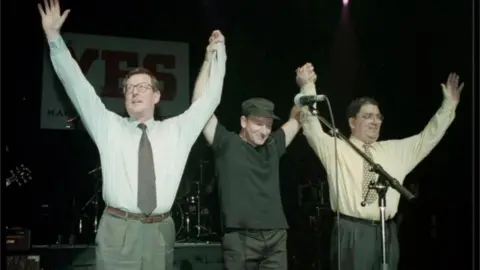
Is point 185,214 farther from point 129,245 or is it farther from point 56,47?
point 56,47

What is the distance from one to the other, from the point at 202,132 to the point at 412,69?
1870mm

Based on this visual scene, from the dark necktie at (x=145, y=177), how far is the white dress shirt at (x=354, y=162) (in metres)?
1.03

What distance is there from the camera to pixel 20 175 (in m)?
3.79

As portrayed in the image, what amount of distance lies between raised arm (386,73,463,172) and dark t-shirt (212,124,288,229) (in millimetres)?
924

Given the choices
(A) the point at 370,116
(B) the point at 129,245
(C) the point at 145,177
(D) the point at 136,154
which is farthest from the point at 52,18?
(A) the point at 370,116

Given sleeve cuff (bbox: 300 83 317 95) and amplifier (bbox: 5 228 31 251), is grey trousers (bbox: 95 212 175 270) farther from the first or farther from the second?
sleeve cuff (bbox: 300 83 317 95)

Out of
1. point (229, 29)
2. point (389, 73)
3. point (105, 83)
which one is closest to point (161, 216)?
point (105, 83)

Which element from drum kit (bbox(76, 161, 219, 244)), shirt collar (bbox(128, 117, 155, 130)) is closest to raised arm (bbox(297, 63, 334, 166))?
drum kit (bbox(76, 161, 219, 244))

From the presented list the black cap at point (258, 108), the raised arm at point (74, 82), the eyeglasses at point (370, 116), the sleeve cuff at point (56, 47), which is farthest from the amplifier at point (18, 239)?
the eyeglasses at point (370, 116)

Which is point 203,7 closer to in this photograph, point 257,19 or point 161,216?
point 257,19

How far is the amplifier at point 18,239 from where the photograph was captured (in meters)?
3.77

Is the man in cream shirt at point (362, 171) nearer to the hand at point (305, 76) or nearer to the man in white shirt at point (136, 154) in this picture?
the hand at point (305, 76)

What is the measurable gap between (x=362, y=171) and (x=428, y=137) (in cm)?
60

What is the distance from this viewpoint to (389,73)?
14.6 feet
